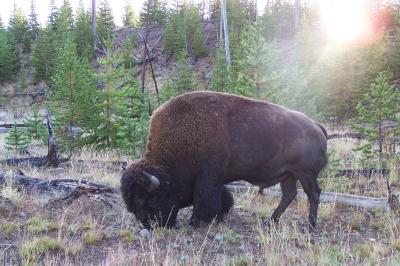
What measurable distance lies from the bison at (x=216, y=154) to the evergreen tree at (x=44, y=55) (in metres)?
40.8

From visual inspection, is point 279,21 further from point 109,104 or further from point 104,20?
point 109,104

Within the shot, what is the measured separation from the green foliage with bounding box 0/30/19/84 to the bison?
149 feet

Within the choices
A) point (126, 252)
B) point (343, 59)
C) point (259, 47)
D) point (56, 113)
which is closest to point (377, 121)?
point (259, 47)

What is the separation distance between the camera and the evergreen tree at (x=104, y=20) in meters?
51.6

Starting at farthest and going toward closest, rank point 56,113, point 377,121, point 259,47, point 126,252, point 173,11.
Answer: point 173,11
point 56,113
point 259,47
point 377,121
point 126,252

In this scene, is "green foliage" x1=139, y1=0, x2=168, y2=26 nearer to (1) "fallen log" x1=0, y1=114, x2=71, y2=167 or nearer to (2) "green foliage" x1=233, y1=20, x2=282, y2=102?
(2) "green foliage" x1=233, y1=20, x2=282, y2=102

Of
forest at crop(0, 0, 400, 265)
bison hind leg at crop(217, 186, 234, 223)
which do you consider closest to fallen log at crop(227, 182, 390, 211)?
forest at crop(0, 0, 400, 265)

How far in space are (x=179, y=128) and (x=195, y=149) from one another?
40 cm

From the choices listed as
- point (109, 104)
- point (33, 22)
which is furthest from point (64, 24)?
point (109, 104)

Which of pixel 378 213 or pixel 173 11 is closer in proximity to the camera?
pixel 378 213

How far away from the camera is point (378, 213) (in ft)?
24.1

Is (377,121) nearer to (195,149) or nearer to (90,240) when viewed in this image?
(195,149)

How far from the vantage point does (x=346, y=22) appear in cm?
3353

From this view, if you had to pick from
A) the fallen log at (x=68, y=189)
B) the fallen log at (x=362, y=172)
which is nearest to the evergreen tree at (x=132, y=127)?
the fallen log at (x=68, y=189)
